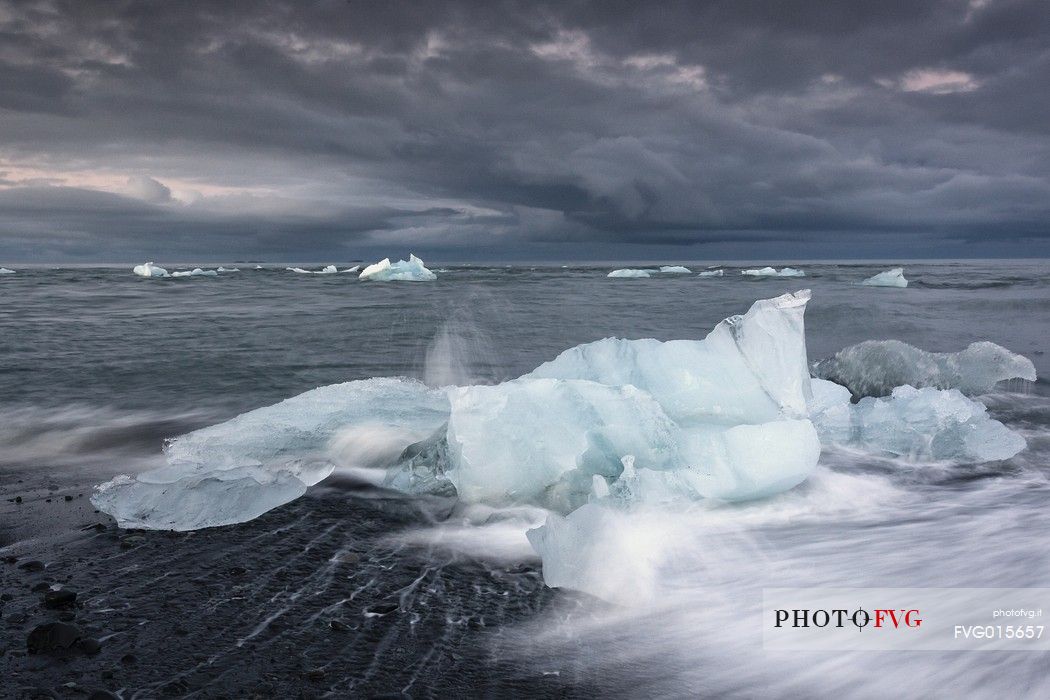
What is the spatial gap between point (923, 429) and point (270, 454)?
5231mm

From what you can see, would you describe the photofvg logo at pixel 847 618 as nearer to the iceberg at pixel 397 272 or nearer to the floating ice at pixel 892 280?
the floating ice at pixel 892 280

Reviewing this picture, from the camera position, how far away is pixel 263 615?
9.52 feet

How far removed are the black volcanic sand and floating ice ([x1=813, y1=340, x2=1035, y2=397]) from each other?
246 inches

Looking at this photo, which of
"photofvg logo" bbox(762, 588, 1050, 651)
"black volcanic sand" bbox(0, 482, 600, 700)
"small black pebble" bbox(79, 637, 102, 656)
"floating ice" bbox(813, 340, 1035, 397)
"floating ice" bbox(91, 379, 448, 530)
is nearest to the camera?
"black volcanic sand" bbox(0, 482, 600, 700)

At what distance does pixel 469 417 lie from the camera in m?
4.48

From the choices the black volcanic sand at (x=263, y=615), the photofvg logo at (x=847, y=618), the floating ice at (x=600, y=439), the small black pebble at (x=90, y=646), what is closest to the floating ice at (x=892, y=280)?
the floating ice at (x=600, y=439)

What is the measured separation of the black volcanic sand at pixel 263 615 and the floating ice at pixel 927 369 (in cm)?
626

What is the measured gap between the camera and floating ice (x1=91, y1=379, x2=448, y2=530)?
4.07 meters

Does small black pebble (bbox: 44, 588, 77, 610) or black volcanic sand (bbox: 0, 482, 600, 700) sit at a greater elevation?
small black pebble (bbox: 44, 588, 77, 610)

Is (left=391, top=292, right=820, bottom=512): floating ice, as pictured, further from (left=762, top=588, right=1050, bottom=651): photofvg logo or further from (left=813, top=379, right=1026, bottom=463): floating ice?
(left=813, top=379, right=1026, bottom=463): floating ice

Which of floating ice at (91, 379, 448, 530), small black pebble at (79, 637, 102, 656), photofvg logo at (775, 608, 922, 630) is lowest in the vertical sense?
photofvg logo at (775, 608, 922, 630)

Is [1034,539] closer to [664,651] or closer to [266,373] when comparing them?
[664,651]

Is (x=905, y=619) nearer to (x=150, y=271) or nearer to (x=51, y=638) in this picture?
(x=51, y=638)

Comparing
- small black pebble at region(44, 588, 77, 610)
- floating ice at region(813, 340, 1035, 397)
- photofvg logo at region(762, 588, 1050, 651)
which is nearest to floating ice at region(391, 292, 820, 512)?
photofvg logo at region(762, 588, 1050, 651)
